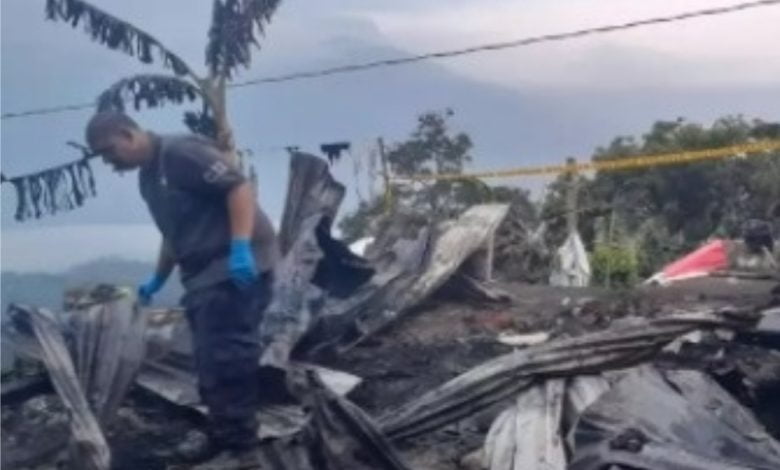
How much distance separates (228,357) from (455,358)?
1.43 metres

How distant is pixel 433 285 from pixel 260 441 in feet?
7.91

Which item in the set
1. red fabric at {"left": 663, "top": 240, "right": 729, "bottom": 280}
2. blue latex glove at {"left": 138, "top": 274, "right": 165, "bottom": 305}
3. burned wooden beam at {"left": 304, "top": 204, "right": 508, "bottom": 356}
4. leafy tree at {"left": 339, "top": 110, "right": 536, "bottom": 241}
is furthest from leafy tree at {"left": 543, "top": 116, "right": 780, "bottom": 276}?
blue latex glove at {"left": 138, "top": 274, "right": 165, "bottom": 305}

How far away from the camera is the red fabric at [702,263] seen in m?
7.62

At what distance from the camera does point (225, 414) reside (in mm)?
4297

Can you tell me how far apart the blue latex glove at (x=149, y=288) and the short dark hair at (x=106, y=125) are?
0.76m

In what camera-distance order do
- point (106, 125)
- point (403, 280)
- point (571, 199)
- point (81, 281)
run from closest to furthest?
point (106, 125) → point (81, 281) → point (403, 280) → point (571, 199)

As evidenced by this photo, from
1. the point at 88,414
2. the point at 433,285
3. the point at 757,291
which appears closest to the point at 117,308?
the point at 88,414

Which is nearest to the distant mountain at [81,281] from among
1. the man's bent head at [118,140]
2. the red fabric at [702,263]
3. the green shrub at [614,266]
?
the man's bent head at [118,140]

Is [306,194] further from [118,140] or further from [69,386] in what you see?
[69,386]

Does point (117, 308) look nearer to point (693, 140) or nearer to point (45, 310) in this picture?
point (45, 310)

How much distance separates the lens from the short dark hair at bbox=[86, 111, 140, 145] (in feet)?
14.4

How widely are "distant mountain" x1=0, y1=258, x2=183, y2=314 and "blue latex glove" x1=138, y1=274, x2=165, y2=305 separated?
4 centimetres

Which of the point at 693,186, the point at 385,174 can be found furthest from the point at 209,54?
the point at 693,186

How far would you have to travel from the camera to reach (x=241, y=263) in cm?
425
